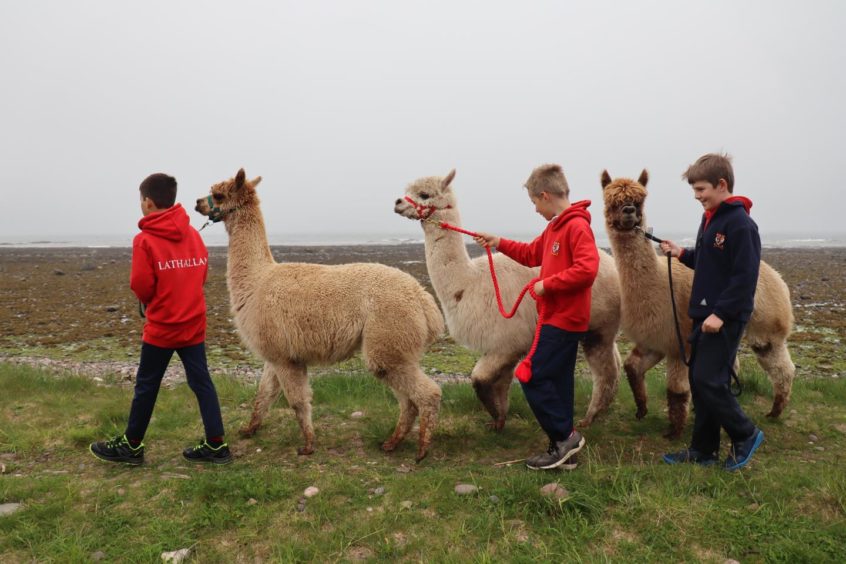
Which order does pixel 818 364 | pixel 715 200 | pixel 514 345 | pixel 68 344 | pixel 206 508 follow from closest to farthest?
pixel 206 508
pixel 715 200
pixel 514 345
pixel 818 364
pixel 68 344

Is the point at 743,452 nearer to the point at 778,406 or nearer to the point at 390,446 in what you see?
the point at 778,406

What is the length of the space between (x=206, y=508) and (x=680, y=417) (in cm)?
405

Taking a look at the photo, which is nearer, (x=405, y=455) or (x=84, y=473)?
(x=84, y=473)

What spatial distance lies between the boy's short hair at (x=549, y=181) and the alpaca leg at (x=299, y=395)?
99.6 inches

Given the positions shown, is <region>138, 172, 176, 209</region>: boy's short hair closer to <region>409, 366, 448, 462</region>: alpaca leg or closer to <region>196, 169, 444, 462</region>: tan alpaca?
<region>196, 169, 444, 462</region>: tan alpaca

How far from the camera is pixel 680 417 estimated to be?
4562 mm

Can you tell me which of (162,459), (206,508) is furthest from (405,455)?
(162,459)

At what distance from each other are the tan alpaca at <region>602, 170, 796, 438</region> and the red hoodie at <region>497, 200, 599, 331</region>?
710 millimetres

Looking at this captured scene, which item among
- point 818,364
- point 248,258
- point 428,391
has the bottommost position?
point 818,364

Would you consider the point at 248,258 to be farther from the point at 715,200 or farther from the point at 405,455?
the point at 715,200

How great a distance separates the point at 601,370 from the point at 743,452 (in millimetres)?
1518

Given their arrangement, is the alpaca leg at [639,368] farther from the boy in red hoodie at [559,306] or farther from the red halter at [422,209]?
the red halter at [422,209]

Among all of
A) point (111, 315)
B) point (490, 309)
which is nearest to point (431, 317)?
point (490, 309)

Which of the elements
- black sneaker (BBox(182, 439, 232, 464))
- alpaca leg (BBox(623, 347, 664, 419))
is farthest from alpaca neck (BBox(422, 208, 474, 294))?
black sneaker (BBox(182, 439, 232, 464))
